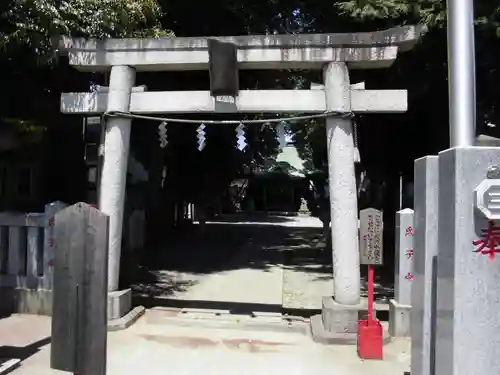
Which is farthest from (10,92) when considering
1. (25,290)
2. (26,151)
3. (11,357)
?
(11,357)

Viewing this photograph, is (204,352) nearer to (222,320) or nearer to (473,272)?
(222,320)

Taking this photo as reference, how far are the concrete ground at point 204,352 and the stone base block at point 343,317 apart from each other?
1.10 ft

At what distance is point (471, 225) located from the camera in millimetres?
3652

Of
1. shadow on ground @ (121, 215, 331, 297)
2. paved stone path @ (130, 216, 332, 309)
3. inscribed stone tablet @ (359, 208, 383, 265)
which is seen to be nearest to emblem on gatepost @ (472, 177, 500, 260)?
inscribed stone tablet @ (359, 208, 383, 265)

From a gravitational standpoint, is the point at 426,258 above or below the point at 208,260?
above

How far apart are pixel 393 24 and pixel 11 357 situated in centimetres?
750

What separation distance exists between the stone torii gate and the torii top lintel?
0.01 m

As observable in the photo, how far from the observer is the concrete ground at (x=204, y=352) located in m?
6.55

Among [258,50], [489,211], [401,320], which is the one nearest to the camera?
[489,211]

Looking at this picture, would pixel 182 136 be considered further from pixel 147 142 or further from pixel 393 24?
pixel 393 24

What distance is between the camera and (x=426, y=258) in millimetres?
4293

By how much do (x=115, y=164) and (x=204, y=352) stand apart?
3.08 m

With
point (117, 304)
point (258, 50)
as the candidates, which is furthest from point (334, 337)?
point (258, 50)

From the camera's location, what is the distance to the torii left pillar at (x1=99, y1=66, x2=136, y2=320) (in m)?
8.53
